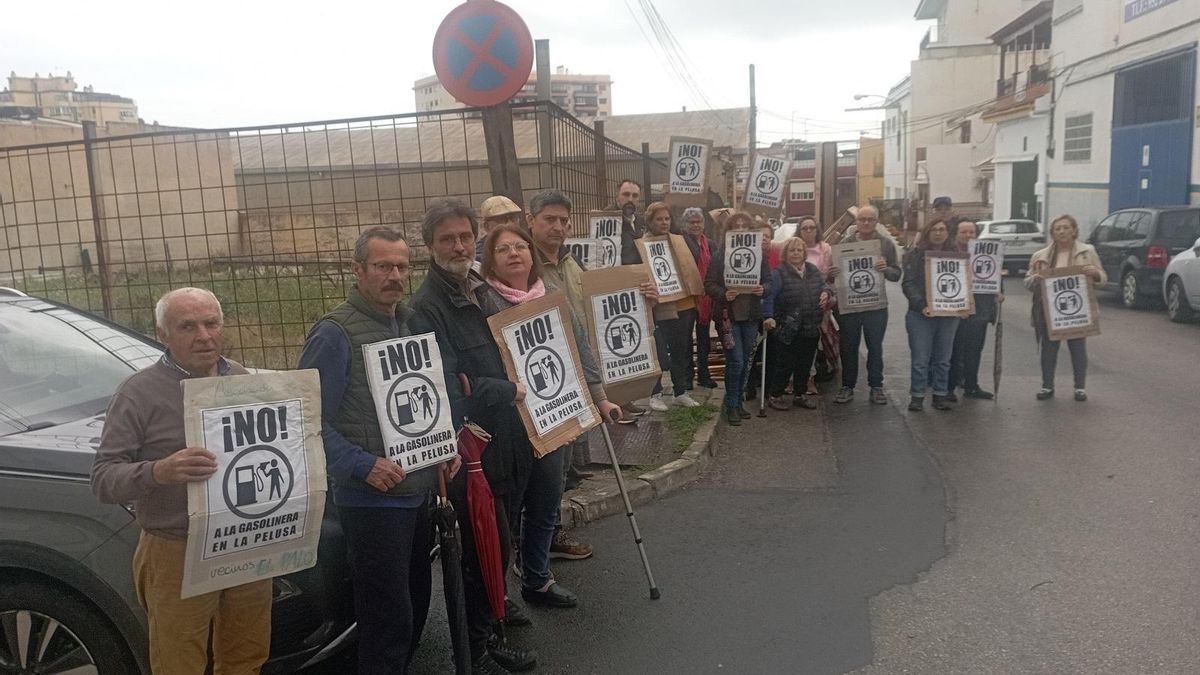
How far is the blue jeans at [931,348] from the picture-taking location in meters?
8.45

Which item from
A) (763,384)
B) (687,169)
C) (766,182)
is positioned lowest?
(763,384)

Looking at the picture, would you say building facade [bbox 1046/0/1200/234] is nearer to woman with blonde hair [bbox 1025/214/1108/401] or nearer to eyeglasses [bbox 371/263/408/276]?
woman with blonde hair [bbox 1025/214/1108/401]

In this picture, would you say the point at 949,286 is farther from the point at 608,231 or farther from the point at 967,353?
the point at 608,231

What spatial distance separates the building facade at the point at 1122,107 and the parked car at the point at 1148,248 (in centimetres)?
461

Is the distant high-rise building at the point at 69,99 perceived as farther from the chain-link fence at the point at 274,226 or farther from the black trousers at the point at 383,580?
the black trousers at the point at 383,580

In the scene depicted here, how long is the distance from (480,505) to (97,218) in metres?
5.08

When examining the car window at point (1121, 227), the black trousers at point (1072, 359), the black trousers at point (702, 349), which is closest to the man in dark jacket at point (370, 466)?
the black trousers at point (702, 349)

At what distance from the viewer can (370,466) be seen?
314cm

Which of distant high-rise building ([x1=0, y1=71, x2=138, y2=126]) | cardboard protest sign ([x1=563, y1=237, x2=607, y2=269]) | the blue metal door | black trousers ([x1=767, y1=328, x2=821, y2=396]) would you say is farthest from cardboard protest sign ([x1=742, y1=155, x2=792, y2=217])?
distant high-rise building ([x1=0, y1=71, x2=138, y2=126])

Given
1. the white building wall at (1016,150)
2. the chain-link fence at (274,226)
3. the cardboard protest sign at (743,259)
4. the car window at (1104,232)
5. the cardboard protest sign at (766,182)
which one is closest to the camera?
the chain-link fence at (274,226)

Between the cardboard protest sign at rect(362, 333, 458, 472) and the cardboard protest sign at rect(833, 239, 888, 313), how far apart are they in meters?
5.99

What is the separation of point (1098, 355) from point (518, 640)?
952cm

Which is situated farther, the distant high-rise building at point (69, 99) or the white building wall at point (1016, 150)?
the distant high-rise building at point (69, 99)

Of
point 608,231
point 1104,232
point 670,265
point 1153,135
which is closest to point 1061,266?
point 670,265
